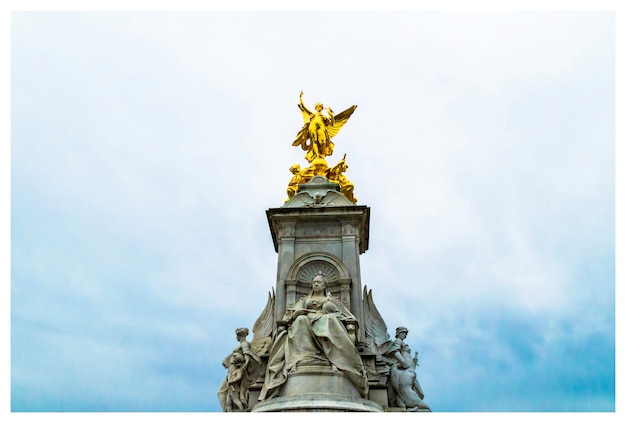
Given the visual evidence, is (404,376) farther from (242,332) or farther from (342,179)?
(342,179)

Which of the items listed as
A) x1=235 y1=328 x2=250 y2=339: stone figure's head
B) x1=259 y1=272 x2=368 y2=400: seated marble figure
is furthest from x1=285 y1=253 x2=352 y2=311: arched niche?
x1=259 y1=272 x2=368 y2=400: seated marble figure

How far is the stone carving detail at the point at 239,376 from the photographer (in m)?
14.2

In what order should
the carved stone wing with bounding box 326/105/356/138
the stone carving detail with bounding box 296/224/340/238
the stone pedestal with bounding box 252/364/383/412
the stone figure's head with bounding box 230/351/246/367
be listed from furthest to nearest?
the carved stone wing with bounding box 326/105/356/138 < the stone carving detail with bounding box 296/224/340/238 < the stone figure's head with bounding box 230/351/246/367 < the stone pedestal with bounding box 252/364/383/412

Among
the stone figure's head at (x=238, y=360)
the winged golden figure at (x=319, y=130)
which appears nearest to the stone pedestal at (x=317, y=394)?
the stone figure's head at (x=238, y=360)

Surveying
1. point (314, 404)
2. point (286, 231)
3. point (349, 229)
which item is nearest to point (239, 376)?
point (314, 404)

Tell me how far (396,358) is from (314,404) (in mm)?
3748

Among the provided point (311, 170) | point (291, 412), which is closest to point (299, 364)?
point (291, 412)

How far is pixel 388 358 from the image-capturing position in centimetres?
1491

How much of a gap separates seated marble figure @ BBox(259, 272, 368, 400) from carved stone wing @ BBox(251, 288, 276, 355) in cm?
151

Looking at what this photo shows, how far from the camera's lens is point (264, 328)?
52.2 feet

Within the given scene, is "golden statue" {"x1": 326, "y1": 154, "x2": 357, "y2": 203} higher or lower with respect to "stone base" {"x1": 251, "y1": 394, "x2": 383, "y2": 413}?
higher

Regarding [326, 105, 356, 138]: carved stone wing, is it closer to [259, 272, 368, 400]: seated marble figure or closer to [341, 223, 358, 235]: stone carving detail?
[341, 223, 358, 235]: stone carving detail

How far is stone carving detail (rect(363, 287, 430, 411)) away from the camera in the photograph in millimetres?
14055
